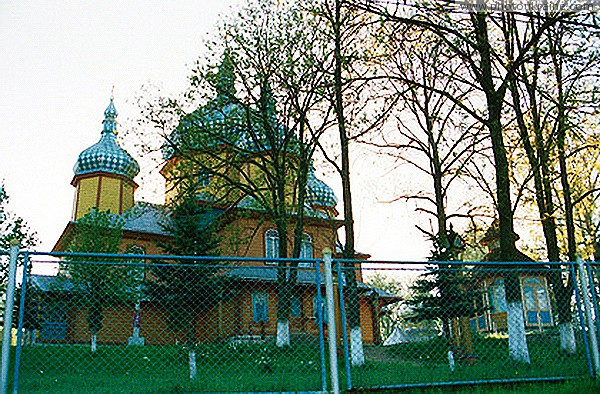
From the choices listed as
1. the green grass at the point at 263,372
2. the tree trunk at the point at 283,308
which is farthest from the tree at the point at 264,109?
the green grass at the point at 263,372

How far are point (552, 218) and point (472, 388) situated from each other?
886cm

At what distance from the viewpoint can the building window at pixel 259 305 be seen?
70.3 feet

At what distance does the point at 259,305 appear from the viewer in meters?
21.8

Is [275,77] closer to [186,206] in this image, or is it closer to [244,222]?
[186,206]

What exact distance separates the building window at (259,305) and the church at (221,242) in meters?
0.04

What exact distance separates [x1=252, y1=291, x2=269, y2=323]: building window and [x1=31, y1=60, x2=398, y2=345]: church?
0.12ft

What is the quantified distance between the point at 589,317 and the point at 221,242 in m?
15.3

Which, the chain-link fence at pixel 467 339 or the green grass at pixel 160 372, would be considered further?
the chain-link fence at pixel 467 339

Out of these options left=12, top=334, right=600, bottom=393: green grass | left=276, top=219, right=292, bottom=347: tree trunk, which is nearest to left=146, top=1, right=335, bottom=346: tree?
left=276, top=219, right=292, bottom=347: tree trunk

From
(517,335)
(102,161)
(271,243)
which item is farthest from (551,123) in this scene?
(102,161)

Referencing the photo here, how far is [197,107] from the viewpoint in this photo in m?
16.8

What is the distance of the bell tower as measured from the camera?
2553cm

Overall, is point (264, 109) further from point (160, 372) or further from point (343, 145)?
point (160, 372)

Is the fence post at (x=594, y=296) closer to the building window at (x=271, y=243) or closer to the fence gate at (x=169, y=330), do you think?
the fence gate at (x=169, y=330)
